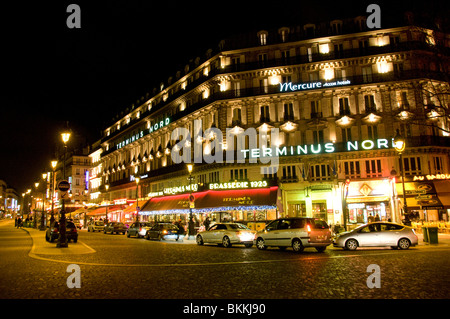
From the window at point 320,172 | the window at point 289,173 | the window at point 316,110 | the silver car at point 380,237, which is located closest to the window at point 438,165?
the window at point 320,172

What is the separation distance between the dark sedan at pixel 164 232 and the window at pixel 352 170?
661 inches

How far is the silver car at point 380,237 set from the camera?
57.6 ft

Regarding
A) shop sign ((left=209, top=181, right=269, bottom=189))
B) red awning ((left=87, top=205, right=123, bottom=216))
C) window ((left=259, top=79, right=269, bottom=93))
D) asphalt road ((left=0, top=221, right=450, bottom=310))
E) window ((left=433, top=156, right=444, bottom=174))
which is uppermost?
window ((left=259, top=79, right=269, bottom=93))

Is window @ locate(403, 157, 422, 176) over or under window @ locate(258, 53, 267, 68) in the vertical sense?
under

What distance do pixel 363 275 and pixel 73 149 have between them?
10682 centimetres

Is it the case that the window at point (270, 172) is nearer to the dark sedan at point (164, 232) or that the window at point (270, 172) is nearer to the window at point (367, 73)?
the dark sedan at point (164, 232)

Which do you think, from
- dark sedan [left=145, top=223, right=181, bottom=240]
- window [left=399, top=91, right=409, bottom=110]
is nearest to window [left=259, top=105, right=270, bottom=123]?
window [left=399, top=91, right=409, bottom=110]

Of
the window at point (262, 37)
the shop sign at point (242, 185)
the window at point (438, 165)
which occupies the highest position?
the window at point (262, 37)

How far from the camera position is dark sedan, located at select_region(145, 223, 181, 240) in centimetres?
2756

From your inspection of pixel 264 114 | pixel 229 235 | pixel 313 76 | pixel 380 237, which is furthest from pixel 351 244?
pixel 313 76

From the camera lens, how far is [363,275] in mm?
9633

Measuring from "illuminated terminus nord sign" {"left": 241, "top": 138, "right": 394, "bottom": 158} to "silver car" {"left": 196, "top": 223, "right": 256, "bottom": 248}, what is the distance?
15.3 m

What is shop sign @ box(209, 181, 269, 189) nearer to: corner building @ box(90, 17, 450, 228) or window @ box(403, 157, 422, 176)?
corner building @ box(90, 17, 450, 228)
